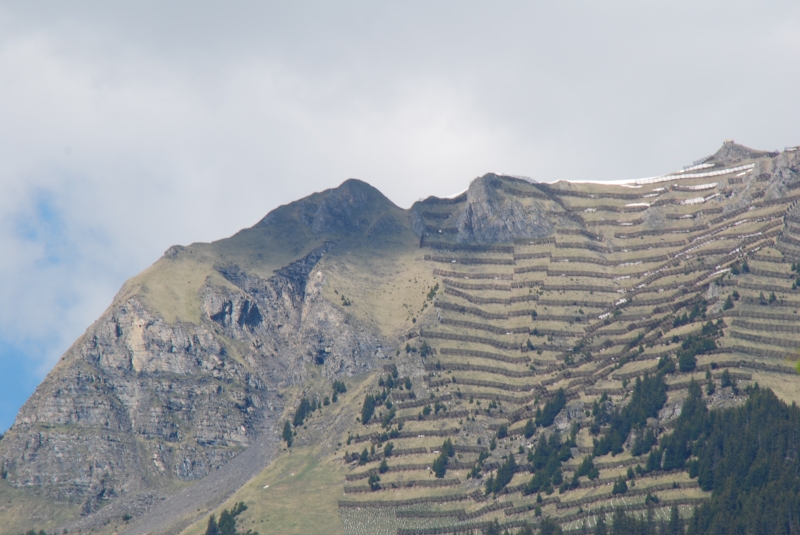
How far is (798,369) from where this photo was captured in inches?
4001
